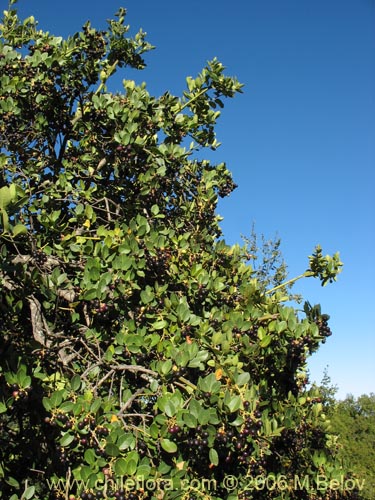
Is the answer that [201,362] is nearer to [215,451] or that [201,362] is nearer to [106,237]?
[215,451]

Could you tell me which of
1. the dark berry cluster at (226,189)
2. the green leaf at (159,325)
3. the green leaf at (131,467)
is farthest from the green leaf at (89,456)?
the dark berry cluster at (226,189)

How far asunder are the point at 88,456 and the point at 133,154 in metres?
2.23

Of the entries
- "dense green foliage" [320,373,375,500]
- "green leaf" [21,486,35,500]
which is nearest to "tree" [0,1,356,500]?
"green leaf" [21,486,35,500]

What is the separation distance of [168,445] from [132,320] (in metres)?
0.94

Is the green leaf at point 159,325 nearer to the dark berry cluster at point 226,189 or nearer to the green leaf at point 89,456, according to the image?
the green leaf at point 89,456

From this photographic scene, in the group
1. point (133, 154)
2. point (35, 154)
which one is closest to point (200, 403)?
point (133, 154)

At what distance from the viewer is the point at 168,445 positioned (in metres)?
2.11

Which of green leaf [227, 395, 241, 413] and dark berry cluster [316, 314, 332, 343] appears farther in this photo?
dark berry cluster [316, 314, 332, 343]

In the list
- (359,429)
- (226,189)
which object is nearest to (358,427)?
(359,429)

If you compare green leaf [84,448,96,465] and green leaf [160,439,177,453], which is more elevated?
green leaf [160,439,177,453]

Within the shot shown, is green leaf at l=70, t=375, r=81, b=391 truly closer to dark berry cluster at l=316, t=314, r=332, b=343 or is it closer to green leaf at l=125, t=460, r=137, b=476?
green leaf at l=125, t=460, r=137, b=476

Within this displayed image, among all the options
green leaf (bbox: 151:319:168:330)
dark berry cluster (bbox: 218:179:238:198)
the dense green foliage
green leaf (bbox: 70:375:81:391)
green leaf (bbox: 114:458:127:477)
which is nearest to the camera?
green leaf (bbox: 114:458:127:477)

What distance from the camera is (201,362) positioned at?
2566 mm

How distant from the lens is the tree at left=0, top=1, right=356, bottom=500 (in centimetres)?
215
